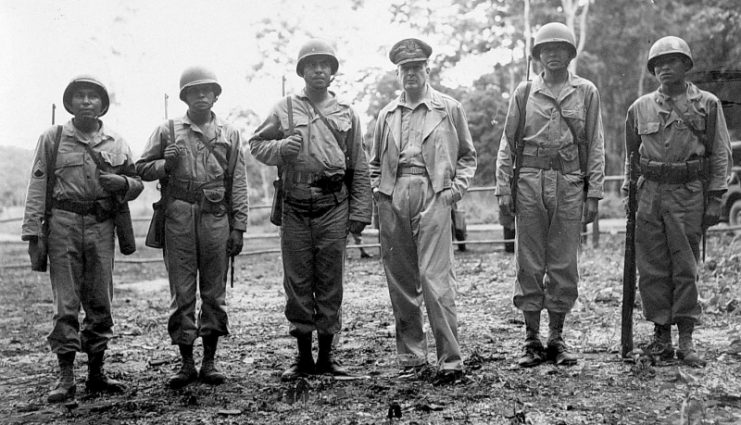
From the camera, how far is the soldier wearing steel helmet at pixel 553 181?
461 cm

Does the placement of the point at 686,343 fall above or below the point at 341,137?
below

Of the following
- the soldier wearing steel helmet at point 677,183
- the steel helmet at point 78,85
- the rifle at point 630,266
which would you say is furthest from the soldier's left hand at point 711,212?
the steel helmet at point 78,85

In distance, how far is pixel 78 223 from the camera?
4.40m

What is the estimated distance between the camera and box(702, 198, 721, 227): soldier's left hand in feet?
15.2

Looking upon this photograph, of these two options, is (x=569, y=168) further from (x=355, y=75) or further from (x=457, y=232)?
(x=355, y=75)

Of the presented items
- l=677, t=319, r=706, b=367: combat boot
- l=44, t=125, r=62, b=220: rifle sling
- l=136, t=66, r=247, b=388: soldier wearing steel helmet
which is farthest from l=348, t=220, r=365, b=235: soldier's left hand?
l=677, t=319, r=706, b=367: combat boot

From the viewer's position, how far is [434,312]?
434 centimetres

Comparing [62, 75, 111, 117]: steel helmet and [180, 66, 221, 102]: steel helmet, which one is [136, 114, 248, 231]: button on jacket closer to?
[180, 66, 221, 102]: steel helmet

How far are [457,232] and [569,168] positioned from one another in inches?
339

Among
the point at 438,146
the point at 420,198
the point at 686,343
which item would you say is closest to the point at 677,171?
the point at 686,343

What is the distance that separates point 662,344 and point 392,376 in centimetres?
187

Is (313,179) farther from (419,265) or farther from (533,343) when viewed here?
(533,343)

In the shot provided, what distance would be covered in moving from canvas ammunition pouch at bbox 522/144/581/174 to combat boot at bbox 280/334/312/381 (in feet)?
6.29

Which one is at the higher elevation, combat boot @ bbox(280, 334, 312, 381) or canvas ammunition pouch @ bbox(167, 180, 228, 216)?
canvas ammunition pouch @ bbox(167, 180, 228, 216)
